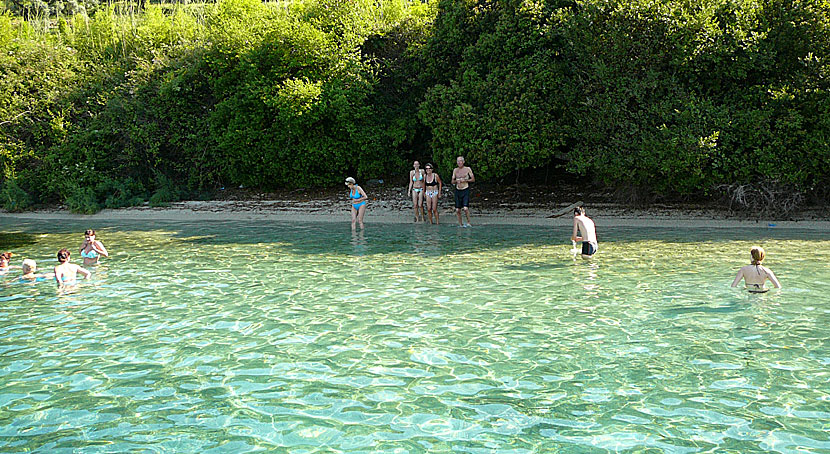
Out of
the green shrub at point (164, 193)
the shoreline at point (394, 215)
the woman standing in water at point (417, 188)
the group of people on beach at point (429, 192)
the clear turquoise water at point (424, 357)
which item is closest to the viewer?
the clear turquoise water at point (424, 357)

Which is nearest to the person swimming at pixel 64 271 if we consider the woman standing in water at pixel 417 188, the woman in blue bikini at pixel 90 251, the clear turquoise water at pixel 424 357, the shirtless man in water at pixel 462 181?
the clear turquoise water at pixel 424 357

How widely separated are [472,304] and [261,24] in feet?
60.8

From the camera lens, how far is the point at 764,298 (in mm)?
9422

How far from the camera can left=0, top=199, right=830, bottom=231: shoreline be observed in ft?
57.5

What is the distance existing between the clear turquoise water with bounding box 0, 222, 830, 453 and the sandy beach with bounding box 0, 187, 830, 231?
4831mm

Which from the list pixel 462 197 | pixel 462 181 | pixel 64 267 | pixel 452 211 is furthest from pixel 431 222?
pixel 64 267

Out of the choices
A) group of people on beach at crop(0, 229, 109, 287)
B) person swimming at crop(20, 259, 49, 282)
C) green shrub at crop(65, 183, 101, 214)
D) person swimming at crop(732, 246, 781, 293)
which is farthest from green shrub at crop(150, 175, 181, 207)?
person swimming at crop(732, 246, 781, 293)

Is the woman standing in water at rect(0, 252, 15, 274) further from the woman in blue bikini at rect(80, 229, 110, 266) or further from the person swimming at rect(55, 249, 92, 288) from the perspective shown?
the person swimming at rect(55, 249, 92, 288)

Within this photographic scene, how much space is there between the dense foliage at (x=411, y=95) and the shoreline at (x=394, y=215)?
85cm

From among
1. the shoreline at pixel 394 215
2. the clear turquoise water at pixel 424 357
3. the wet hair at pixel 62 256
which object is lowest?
the clear turquoise water at pixel 424 357

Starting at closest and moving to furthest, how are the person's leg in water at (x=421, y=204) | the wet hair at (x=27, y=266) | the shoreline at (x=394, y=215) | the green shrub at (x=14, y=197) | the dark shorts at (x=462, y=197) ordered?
the wet hair at (x=27, y=266) → the shoreline at (x=394, y=215) → the dark shorts at (x=462, y=197) → the person's leg in water at (x=421, y=204) → the green shrub at (x=14, y=197)

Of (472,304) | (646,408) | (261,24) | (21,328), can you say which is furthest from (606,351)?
(261,24)

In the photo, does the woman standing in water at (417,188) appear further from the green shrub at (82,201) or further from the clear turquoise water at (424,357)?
the green shrub at (82,201)

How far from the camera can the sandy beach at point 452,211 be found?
17.7 meters
